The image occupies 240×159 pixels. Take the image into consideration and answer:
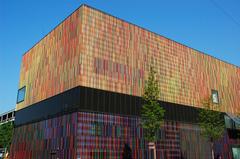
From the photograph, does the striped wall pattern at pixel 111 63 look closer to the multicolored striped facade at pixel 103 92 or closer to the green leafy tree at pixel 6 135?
the multicolored striped facade at pixel 103 92

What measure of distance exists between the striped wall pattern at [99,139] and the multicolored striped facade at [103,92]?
14cm

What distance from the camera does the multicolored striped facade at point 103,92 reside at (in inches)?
1543

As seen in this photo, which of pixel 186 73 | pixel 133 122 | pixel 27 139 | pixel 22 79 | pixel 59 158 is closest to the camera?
pixel 59 158

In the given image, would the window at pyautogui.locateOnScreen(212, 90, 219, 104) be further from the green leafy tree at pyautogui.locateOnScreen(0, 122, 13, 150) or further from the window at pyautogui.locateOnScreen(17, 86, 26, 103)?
the green leafy tree at pyautogui.locateOnScreen(0, 122, 13, 150)

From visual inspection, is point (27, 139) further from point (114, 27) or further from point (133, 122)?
point (114, 27)

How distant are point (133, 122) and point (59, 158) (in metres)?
12.6

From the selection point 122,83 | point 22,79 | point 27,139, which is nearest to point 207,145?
point 122,83

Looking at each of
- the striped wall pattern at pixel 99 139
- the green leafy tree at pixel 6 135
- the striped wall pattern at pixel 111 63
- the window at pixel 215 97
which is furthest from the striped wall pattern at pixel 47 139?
the window at pixel 215 97

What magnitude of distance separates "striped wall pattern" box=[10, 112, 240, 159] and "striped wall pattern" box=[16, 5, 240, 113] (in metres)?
5.06

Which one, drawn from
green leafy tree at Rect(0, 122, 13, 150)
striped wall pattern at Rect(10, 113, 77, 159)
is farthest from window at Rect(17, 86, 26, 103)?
green leafy tree at Rect(0, 122, 13, 150)

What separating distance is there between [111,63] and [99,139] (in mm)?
12289

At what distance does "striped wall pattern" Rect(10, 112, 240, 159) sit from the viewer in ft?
122

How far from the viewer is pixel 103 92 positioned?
135ft

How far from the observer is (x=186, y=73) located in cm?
5622
